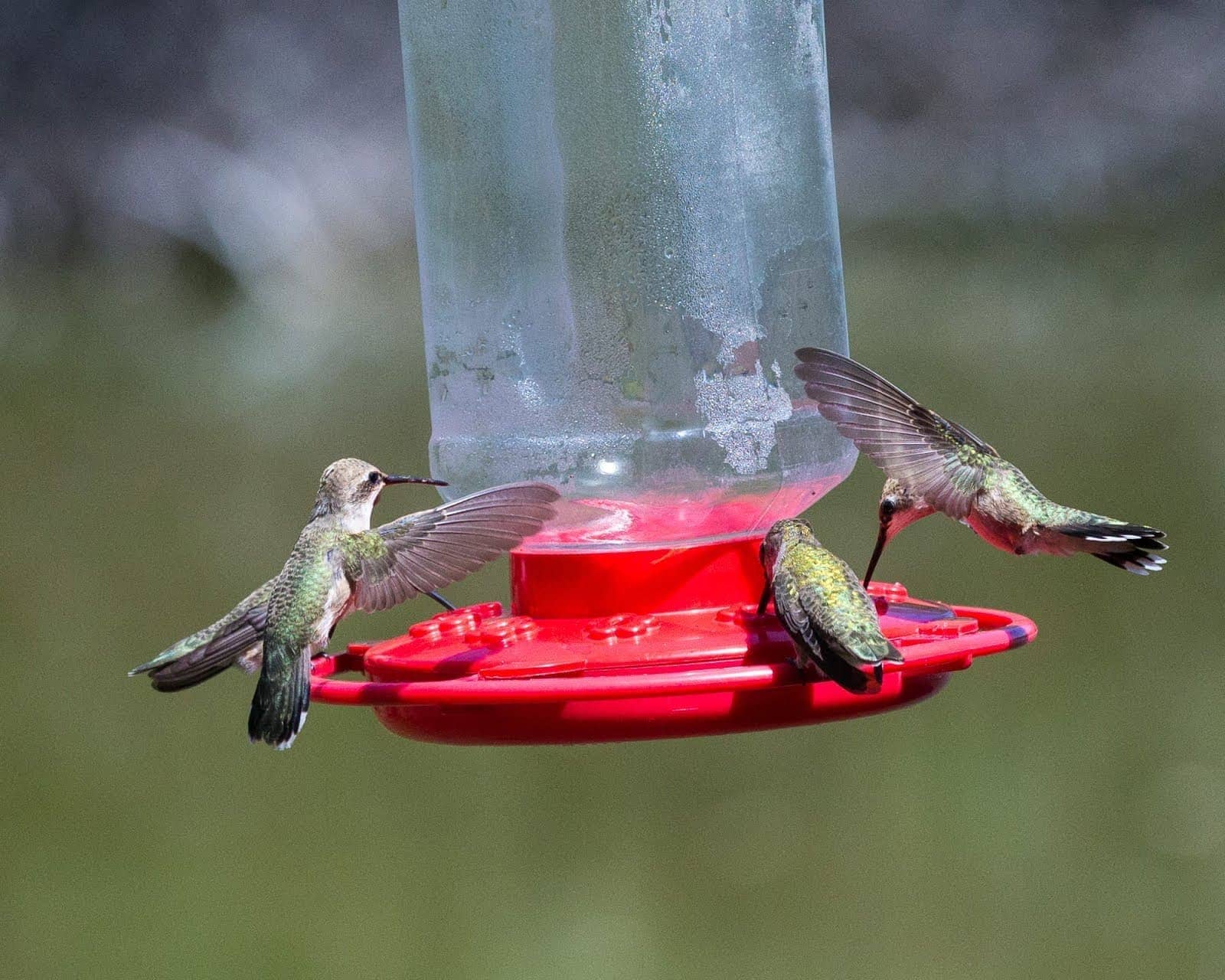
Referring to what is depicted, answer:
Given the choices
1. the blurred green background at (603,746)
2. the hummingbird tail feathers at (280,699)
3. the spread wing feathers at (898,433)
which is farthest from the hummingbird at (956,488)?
the blurred green background at (603,746)

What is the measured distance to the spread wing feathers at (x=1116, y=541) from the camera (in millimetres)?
2338

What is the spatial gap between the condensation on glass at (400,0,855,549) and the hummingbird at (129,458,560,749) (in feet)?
0.84

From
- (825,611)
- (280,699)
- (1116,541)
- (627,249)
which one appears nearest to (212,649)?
(280,699)

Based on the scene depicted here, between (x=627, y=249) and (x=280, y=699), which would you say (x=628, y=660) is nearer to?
(x=280, y=699)

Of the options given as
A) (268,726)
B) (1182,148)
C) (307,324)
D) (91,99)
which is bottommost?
(268,726)

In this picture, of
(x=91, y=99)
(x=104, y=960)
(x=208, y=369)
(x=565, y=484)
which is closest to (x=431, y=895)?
(x=104, y=960)

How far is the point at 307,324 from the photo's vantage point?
7.32 meters

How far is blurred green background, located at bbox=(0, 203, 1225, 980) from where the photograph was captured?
21.9 ft

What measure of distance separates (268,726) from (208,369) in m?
5.40

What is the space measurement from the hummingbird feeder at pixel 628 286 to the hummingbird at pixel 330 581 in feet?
0.24

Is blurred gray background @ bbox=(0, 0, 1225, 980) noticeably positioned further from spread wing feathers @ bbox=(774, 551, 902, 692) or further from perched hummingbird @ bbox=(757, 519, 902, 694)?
spread wing feathers @ bbox=(774, 551, 902, 692)

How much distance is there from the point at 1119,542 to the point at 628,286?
33.3 inches

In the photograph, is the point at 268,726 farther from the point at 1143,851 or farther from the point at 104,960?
the point at 1143,851

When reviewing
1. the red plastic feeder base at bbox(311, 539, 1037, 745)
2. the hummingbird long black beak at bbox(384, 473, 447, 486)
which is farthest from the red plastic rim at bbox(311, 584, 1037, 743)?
the hummingbird long black beak at bbox(384, 473, 447, 486)
